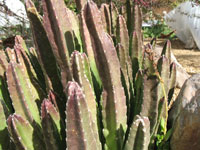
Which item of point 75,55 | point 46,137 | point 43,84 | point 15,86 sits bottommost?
point 46,137

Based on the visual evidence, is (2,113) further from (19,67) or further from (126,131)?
(126,131)

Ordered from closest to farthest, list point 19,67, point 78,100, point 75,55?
point 78,100 < point 75,55 < point 19,67

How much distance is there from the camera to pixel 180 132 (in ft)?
4.32

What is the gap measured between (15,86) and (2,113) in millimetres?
178

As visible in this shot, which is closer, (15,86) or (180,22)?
(15,86)

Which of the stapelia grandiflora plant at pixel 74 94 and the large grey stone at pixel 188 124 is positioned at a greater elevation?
the stapelia grandiflora plant at pixel 74 94

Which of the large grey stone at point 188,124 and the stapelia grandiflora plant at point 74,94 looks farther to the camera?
the large grey stone at point 188,124

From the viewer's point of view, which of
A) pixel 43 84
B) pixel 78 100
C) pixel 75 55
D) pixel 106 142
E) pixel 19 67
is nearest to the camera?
pixel 78 100

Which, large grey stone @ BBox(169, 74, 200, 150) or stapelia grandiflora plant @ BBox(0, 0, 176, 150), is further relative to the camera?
large grey stone @ BBox(169, 74, 200, 150)

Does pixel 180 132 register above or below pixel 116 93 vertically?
below

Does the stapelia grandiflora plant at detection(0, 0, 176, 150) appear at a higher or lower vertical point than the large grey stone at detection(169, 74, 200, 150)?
higher

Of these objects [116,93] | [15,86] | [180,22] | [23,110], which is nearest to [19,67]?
[15,86]

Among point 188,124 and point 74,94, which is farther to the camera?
point 188,124

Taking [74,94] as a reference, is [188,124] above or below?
below
